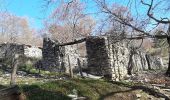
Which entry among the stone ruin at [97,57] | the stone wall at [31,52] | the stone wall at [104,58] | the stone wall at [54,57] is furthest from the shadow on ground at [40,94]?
the stone wall at [31,52]

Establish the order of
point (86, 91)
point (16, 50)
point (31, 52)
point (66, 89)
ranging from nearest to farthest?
1. point (66, 89)
2. point (86, 91)
3. point (16, 50)
4. point (31, 52)

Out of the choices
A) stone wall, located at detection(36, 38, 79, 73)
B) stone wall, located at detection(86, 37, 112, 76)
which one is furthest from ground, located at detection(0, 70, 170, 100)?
stone wall, located at detection(36, 38, 79, 73)

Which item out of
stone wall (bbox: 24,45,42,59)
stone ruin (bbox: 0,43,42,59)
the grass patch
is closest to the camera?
the grass patch

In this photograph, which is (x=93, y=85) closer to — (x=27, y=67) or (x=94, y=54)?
(x=94, y=54)

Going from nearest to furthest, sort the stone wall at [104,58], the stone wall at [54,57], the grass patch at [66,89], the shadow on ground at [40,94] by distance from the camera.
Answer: the shadow on ground at [40,94]
the grass patch at [66,89]
the stone wall at [104,58]
the stone wall at [54,57]

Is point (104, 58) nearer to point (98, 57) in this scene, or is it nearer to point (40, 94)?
point (98, 57)

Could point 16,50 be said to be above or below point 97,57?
above

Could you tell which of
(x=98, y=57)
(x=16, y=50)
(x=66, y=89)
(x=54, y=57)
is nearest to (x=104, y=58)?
(x=98, y=57)

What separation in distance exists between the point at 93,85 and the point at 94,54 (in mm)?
11300

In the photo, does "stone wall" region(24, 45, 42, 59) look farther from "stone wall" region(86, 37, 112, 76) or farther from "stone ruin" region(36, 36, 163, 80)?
"stone wall" region(86, 37, 112, 76)

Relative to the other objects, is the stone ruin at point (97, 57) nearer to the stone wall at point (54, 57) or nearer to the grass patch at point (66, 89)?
the stone wall at point (54, 57)

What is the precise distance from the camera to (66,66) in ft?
85.0

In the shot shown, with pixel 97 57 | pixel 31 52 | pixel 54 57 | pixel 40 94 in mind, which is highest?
pixel 31 52

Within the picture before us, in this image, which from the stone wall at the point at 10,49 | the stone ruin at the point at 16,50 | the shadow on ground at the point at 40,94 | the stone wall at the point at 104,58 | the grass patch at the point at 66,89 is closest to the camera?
the shadow on ground at the point at 40,94
